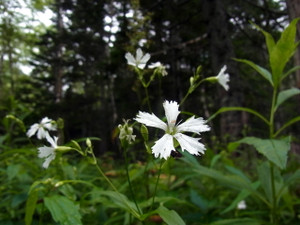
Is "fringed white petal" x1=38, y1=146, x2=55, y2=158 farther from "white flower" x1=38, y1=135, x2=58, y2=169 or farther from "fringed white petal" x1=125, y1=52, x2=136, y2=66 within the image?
"fringed white petal" x1=125, y1=52, x2=136, y2=66

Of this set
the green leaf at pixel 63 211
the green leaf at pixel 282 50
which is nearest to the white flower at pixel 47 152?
the green leaf at pixel 63 211

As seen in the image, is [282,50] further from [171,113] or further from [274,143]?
[171,113]

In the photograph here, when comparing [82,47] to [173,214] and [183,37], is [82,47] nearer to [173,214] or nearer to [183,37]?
[183,37]

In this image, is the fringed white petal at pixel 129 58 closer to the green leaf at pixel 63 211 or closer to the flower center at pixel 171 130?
the flower center at pixel 171 130

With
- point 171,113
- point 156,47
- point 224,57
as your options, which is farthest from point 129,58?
point 156,47

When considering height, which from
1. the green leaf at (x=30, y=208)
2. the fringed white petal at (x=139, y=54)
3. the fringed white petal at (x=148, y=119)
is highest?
the fringed white petal at (x=139, y=54)

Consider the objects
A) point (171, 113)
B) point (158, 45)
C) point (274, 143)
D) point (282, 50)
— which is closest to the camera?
point (171, 113)
